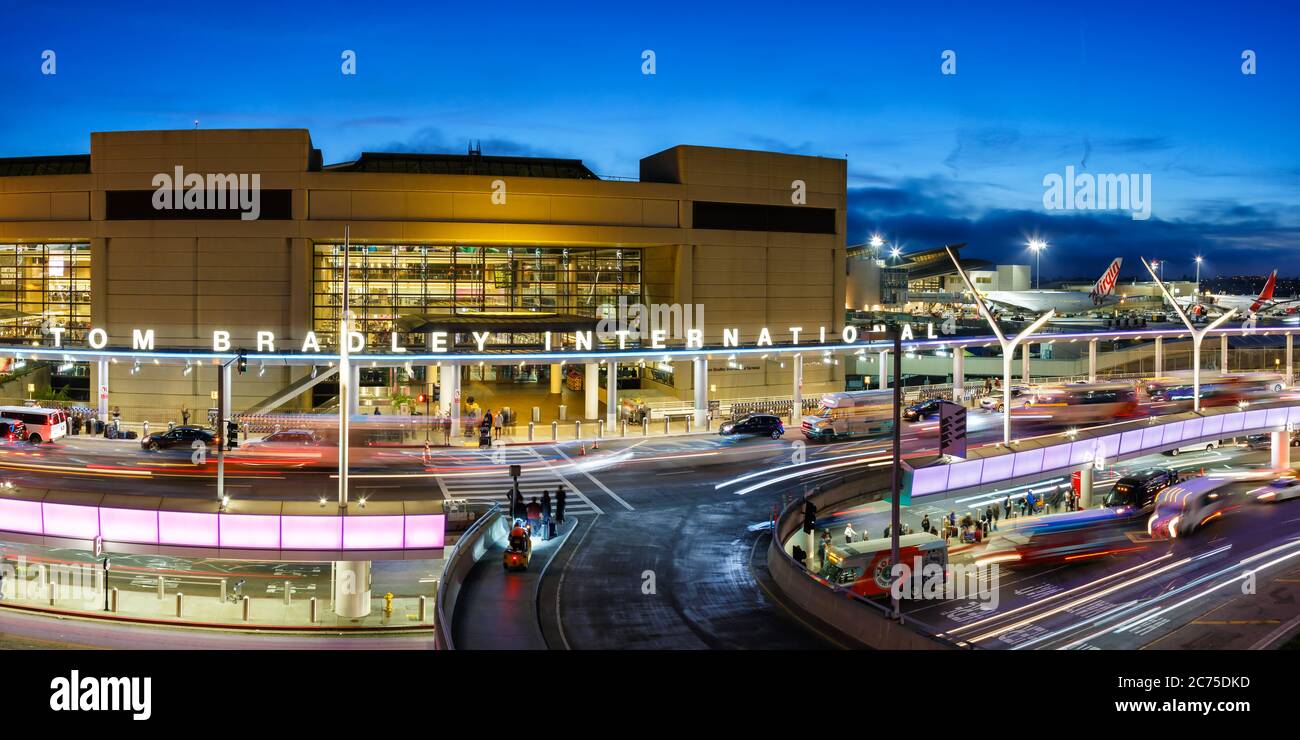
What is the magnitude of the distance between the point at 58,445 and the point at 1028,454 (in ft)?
135

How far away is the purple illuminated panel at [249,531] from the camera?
79.7 ft

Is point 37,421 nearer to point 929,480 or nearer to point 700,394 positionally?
point 700,394

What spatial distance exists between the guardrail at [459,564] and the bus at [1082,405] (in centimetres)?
3764

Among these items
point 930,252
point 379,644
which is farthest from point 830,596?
point 930,252

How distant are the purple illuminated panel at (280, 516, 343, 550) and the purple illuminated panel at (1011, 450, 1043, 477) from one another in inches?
913

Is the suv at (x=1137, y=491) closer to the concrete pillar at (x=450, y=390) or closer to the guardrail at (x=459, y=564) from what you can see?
the guardrail at (x=459, y=564)

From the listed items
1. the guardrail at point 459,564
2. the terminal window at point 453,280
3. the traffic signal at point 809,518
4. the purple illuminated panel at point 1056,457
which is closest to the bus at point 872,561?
the traffic signal at point 809,518

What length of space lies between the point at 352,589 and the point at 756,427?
26115 millimetres

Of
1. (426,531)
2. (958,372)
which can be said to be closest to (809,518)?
(426,531)

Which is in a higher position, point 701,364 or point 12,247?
point 12,247

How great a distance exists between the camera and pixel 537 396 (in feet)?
216

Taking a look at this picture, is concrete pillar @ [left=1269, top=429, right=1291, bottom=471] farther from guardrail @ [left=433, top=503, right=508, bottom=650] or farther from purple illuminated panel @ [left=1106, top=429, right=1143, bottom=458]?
guardrail @ [left=433, top=503, right=508, bottom=650]
